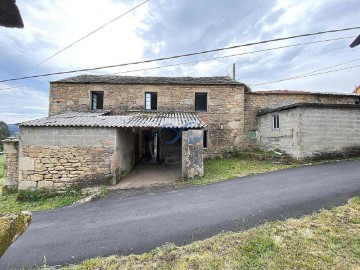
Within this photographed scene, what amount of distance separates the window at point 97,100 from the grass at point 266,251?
498 inches

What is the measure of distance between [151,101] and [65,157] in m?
7.35

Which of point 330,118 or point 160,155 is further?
point 160,155

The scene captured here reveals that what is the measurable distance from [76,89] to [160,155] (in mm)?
7465

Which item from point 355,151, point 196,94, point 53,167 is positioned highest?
point 196,94

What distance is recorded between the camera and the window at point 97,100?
14291 millimetres

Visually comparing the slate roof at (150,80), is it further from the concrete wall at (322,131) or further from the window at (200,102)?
the concrete wall at (322,131)

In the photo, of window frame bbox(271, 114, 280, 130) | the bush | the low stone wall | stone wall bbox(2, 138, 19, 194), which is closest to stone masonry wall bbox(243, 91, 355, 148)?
window frame bbox(271, 114, 280, 130)

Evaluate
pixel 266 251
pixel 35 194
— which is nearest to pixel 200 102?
pixel 35 194

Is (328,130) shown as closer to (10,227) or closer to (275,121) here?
(275,121)

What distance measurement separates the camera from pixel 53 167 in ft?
27.8

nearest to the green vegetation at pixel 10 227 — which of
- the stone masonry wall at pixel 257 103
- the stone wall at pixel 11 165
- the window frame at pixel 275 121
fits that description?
the stone wall at pixel 11 165

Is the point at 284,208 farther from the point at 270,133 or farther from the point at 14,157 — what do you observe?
the point at 14,157

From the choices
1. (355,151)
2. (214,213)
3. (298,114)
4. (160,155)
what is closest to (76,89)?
(160,155)

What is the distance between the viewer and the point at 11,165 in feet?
28.9
